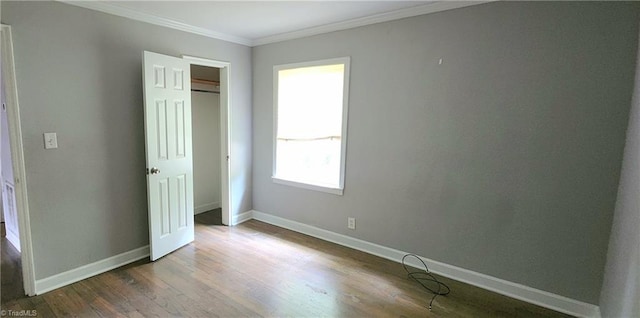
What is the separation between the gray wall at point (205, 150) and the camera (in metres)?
4.31

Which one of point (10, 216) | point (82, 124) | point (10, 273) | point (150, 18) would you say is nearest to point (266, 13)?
point (150, 18)

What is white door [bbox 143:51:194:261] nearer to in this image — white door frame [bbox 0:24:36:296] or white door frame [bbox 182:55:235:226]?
white door frame [bbox 182:55:235:226]

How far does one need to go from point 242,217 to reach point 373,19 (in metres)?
2.93

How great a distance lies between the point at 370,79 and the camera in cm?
297

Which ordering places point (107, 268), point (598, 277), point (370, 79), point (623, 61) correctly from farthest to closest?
point (370, 79)
point (107, 268)
point (598, 277)
point (623, 61)

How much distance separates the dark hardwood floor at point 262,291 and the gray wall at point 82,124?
1.26 ft

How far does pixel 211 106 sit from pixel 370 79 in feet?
8.55

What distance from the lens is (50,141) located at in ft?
7.68

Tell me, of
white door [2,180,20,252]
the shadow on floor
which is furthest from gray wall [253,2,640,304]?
white door [2,180,20,252]

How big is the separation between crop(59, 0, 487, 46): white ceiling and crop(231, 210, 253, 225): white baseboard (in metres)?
2.30

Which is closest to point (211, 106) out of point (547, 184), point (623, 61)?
point (547, 184)

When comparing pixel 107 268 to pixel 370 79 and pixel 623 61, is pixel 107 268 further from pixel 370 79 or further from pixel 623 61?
pixel 623 61

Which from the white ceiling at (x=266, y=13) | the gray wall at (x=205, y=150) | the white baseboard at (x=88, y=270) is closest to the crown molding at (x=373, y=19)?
the white ceiling at (x=266, y=13)
